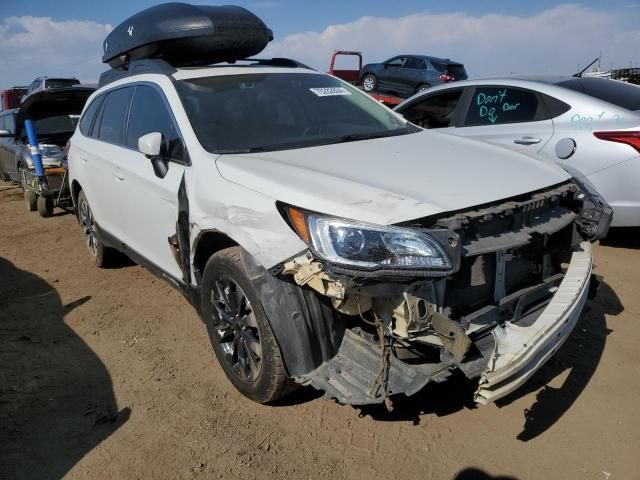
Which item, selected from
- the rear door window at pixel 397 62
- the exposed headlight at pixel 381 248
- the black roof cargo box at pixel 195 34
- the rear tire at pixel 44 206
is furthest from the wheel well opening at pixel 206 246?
the rear door window at pixel 397 62

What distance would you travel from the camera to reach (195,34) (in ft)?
13.4

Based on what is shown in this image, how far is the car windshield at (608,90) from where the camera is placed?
15.7 ft

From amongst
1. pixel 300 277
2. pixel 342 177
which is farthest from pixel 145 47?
pixel 300 277

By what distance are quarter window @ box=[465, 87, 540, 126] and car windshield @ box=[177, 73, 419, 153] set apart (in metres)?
1.93

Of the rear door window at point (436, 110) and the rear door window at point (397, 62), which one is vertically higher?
the rear door window at point (397, 62)

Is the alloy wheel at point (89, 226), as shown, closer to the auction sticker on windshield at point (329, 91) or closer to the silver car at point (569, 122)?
the auction sticker on windshield at point (329, 91)

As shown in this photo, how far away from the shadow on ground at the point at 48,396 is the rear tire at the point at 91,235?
0.77 metres

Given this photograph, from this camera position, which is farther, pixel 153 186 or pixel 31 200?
pixel 31 200

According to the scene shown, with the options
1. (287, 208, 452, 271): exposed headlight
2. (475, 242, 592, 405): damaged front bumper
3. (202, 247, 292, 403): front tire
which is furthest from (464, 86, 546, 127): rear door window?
(202, 247, 292, 403): front tire

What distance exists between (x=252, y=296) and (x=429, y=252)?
920 mm

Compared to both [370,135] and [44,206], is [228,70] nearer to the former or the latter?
[370,135]

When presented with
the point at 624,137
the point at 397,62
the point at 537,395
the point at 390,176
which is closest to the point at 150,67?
the point at 390,176

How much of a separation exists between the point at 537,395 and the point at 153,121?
9.74ft

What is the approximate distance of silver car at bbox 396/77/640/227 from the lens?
4.51m
